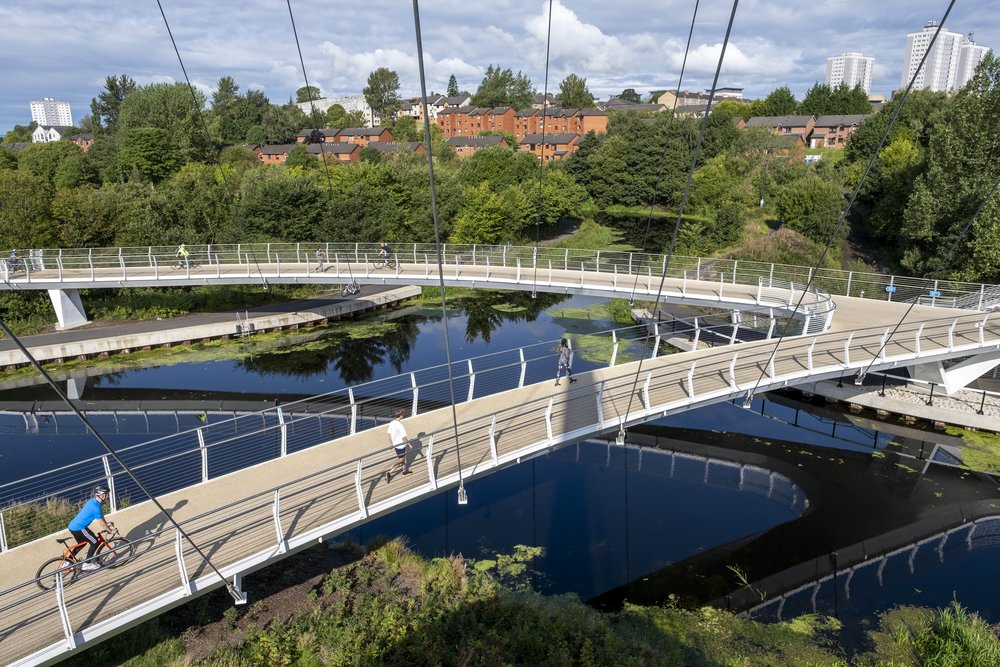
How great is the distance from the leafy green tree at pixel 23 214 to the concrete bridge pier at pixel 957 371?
36.6 m

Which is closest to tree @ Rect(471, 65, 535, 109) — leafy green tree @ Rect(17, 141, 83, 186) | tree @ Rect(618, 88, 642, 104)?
tree @ Rect(618, 88, 642, 104)

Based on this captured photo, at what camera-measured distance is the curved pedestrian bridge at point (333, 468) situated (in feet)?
26.4

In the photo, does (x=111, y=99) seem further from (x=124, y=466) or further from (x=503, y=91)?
(x=124, y=466)

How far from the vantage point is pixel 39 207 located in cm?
3152

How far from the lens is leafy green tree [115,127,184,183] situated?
188ft

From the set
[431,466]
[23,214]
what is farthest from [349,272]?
[23,214]

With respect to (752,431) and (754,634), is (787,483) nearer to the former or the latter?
(752,431)

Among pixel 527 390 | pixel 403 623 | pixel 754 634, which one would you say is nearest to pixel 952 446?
pixel 754 634

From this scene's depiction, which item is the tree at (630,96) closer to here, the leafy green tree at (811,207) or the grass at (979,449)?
the leafy green tree at (811,207)

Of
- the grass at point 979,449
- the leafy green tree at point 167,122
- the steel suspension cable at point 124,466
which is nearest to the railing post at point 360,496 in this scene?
the steel suspension cable at point 124,466

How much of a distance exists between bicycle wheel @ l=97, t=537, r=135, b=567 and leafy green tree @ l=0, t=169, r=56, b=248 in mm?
28802

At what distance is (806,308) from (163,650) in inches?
705

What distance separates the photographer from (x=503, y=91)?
123 meters

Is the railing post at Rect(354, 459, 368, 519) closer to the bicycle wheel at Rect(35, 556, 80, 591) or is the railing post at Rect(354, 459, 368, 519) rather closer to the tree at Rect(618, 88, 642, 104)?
the bicycle wheel at Rect(35, 556, 80, 591)
